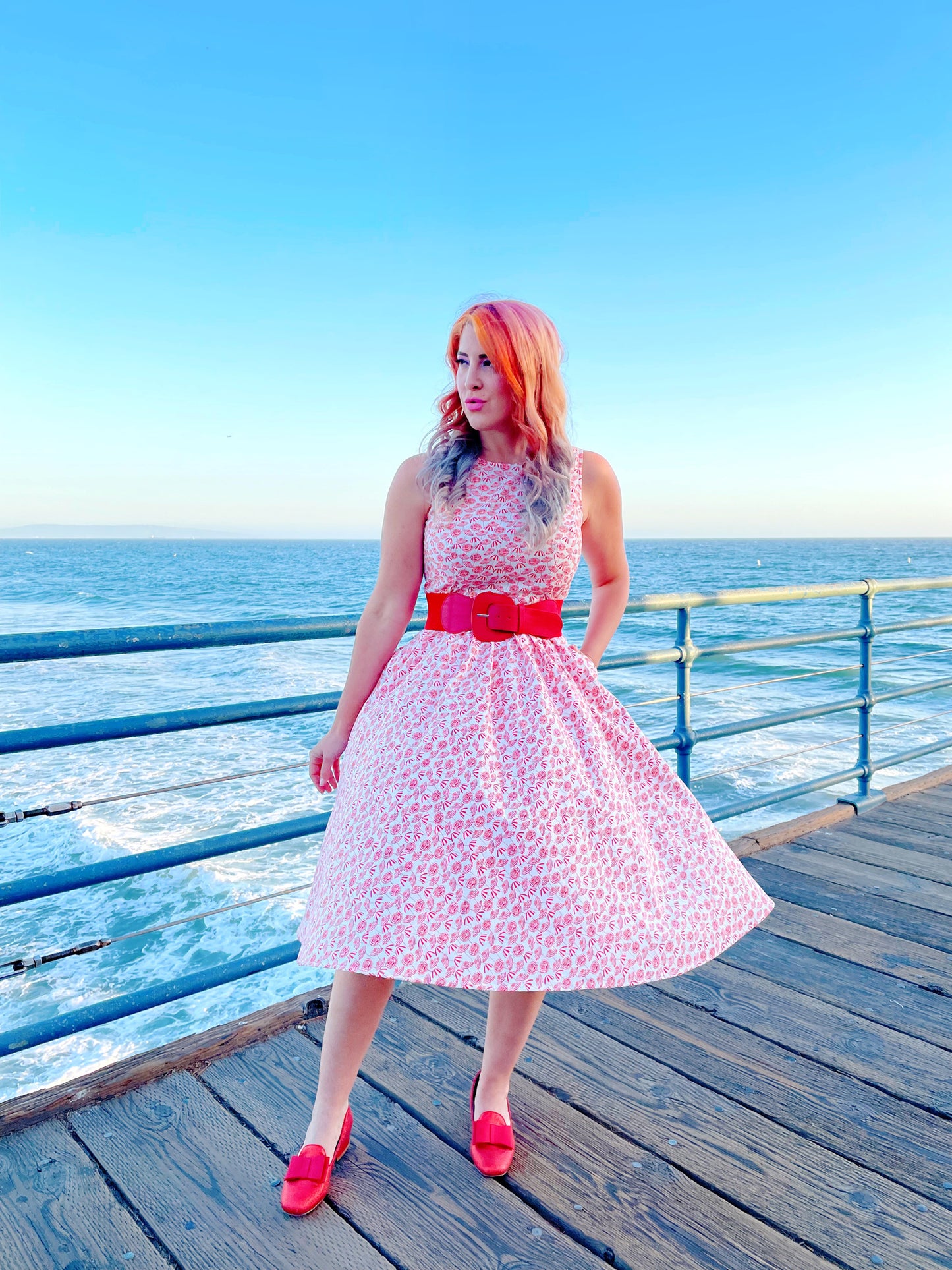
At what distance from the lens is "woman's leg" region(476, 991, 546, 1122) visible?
1.30 m

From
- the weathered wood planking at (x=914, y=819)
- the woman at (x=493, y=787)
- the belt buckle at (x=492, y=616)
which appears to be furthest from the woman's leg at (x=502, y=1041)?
the weathered wood planking at (x=914, y=819)

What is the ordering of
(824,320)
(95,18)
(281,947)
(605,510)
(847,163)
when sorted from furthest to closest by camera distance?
1. (824,320)
2. (847,163)
3. (95,18)
4. (281,947)
5. (605,510)

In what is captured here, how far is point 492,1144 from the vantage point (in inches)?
50.3

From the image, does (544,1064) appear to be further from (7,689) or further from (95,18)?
(7,689)

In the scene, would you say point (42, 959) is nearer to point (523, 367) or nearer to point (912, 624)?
point (523, 367)

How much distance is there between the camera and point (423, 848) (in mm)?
1099

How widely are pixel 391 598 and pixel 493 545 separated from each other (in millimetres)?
199

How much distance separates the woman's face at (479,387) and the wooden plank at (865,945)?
143 cm

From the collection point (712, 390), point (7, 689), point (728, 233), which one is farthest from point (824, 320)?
point (7, 689)

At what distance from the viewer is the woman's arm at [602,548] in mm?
1372

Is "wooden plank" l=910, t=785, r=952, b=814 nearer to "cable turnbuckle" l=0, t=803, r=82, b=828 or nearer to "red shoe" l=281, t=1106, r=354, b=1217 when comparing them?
"red shoe" l=281, t=1106, r=354, b=1217

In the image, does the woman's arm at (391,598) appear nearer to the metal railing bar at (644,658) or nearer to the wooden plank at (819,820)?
the metal railing bar at (644,658)

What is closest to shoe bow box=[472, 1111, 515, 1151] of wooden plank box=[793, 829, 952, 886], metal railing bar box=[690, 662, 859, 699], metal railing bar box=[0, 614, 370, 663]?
metal railing bar box=[0, 614, 370, 663]

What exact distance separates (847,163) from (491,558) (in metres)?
11.1
